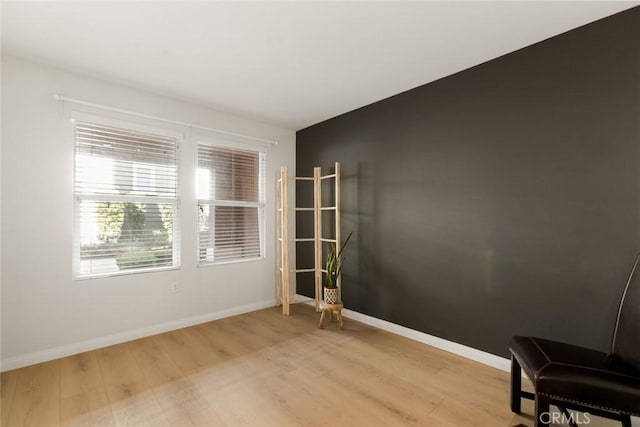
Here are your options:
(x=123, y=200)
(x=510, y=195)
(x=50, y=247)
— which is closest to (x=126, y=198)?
(x=123, y=200)

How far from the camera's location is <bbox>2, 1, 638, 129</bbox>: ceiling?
5.81 feet

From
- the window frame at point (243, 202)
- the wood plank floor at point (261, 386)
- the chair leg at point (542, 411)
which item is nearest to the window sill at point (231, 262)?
the window frame at point (243, 202)

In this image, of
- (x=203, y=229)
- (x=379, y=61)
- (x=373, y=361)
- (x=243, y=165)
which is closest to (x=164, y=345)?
(x=203, y=229)

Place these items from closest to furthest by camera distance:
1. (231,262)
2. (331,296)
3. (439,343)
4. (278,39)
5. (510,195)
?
(278,39), (510,195), (439,343), (331,296), (231,262)

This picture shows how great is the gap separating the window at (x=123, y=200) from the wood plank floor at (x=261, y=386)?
0.80m

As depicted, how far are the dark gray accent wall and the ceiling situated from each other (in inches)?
10.1

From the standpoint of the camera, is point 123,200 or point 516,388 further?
point 123,200

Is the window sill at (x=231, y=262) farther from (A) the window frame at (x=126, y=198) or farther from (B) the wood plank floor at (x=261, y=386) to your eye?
(B) the wood plank floor at (x=261, y=386)

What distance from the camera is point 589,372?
139cm

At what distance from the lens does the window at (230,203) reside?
134 inches

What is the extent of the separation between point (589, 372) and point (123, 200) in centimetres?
356

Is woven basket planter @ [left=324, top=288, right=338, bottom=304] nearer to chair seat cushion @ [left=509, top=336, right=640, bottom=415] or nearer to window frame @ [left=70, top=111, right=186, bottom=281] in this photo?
window frame @ [left=70, top=111, right=186, bottom=281]

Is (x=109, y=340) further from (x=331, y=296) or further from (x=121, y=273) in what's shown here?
(x=331, y=296)

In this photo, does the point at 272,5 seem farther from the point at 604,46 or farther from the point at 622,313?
the point at 622,313
